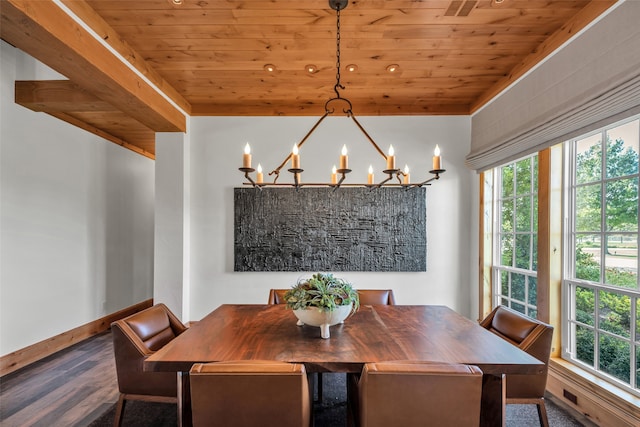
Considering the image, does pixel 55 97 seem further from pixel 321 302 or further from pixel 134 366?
pixel 321 302

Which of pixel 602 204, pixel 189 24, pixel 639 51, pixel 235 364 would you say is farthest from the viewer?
pixel 189 24

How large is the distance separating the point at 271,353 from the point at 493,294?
2856 mm

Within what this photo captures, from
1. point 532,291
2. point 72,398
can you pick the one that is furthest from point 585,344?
point 72,398

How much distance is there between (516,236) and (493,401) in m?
1.99

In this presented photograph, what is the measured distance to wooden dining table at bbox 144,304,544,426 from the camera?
1384 mm

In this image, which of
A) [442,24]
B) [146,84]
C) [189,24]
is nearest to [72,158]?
[146,84]

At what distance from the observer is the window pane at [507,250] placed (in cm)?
310

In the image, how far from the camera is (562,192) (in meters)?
2.43

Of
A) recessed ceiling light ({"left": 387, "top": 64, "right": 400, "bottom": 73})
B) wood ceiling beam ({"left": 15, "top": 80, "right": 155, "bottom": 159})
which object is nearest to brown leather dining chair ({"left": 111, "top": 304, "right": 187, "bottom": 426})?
wood ceiling beam ({"left": 15, "top": 80, "right": 155, "bottom": 159})

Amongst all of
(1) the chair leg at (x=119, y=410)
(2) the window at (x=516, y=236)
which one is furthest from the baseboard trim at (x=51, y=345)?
(2) the window at (x=516, y=236)

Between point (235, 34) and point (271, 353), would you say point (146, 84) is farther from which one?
point (271, 353)

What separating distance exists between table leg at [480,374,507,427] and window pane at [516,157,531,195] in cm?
199

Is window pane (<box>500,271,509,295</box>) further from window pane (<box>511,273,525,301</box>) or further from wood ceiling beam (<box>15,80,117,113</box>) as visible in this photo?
wood ceiling beam (<box>15,80,117,113</box>)

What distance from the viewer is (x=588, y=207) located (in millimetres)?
2240
